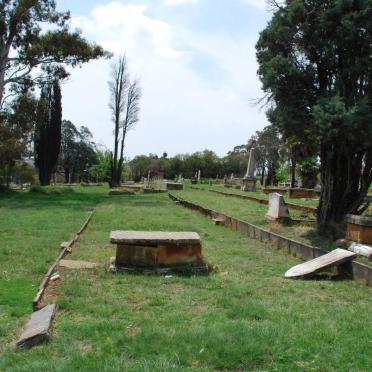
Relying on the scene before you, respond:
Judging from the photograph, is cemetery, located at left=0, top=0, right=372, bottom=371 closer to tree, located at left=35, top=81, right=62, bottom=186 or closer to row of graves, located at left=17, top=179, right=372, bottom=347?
row of graves, located at left=17, top=179, right=372, bottom=347

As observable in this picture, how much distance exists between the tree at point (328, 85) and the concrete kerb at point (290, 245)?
1.13 metres

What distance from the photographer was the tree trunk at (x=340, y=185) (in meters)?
10.9

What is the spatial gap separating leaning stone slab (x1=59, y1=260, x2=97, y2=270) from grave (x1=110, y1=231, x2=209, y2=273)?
0.45 meters

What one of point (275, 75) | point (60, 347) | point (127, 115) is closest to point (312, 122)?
point (275, 75)

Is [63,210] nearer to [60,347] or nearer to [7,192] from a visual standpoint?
[7,192]

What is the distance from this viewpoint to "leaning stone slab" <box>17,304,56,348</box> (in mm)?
4363

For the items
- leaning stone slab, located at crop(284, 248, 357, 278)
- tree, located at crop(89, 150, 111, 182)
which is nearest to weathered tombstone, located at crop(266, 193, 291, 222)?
leaning stone slab, located at crop(284, 248, 357, 278)

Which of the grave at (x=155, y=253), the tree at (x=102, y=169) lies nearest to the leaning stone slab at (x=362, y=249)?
the grave at (x=155, y=253)

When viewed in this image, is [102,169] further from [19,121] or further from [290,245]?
[290,245]

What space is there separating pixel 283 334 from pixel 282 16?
8.09 meters

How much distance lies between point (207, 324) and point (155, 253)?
2826 millimetres

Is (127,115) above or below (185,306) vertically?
above

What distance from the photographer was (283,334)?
450 cm

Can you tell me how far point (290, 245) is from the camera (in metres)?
9.86
